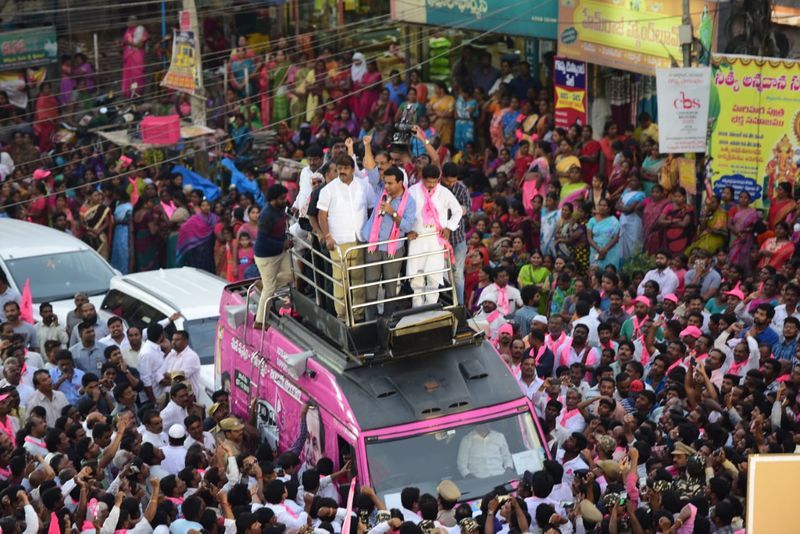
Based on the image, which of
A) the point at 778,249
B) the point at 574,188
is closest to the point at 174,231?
the point at 574,188

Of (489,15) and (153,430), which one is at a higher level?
(489,15)

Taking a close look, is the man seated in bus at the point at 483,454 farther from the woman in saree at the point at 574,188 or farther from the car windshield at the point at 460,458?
the woman in saree at the point at 574,188

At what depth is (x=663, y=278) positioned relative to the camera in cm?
1399

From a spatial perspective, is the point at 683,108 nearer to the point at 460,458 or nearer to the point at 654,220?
the point at 654,220

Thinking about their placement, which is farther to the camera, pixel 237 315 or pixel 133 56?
pixel 133 56

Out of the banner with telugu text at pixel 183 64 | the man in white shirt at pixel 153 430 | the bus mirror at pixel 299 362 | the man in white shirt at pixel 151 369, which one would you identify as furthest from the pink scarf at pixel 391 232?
the banner with telugu text at pixel 183 64

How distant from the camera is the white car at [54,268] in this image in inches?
605

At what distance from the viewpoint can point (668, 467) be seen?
31.7 ft

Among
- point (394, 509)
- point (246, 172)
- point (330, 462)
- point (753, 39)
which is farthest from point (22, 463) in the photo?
point (246, 172)

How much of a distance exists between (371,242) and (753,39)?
7.40 m

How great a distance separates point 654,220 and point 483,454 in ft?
21.5

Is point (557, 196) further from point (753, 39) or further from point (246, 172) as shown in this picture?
point (246, 172)

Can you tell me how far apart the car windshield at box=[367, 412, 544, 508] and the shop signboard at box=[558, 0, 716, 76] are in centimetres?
785

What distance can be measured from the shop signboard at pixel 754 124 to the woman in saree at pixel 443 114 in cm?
571
